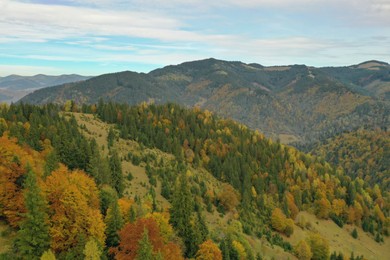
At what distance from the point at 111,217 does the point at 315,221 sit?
116591 mm

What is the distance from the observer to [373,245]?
14988cm

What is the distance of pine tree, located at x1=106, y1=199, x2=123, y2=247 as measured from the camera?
199 ft

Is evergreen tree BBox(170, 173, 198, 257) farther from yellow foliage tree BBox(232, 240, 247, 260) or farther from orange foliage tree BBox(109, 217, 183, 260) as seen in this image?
orange foliage tree BBox(109, 217, 183, 260)

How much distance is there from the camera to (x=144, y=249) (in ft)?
168

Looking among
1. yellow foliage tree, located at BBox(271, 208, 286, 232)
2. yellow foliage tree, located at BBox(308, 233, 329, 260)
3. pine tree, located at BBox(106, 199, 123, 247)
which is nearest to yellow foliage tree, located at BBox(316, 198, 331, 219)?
yellow foliage tree, located at BBox(271, 208, 286, 232)

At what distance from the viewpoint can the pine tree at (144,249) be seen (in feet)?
168

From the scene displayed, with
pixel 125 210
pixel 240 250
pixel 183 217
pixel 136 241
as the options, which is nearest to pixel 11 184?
pixel 125 210

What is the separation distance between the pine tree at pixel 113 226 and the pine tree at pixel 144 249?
32.1 ft

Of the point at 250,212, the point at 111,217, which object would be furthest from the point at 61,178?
the point at 250,212

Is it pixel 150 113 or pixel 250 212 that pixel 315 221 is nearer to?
pixel 250 212

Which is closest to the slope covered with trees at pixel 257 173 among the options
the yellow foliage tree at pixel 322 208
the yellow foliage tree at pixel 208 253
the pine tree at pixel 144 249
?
the yellow foliage tree at pixel 322 208

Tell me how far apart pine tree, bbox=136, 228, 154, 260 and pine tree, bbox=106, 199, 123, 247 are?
978cm

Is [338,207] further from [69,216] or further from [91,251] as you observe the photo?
[91,251]

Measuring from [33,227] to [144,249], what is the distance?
1733cm
